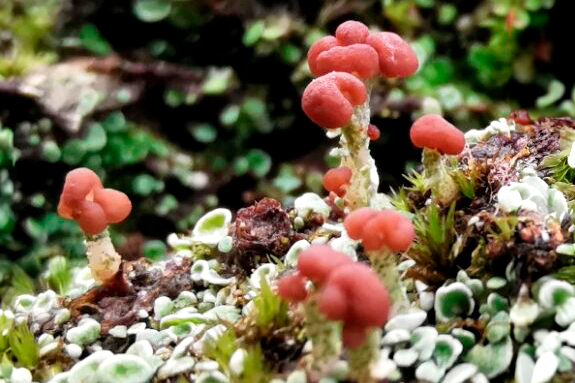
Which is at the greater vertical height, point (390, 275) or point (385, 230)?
point (385, 230)

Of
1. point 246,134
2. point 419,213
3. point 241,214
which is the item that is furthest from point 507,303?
point 246,134

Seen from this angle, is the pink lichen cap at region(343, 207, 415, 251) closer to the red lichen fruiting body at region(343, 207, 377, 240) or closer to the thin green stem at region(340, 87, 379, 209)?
the red lichen fruiting body at region(343, 207, 377, 240)

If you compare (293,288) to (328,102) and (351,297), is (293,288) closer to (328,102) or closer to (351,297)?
(351,297)

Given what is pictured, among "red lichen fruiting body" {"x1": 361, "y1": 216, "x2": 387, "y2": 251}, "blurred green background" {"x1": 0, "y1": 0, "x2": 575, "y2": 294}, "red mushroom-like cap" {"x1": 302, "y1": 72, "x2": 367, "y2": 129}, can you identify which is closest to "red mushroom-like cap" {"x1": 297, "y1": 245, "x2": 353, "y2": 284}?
"red lichen fruiting body" {"x1": 361, "y1": 216, "x2": 387, "y2": 251}

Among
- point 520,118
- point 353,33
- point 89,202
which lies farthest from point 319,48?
point 520,118

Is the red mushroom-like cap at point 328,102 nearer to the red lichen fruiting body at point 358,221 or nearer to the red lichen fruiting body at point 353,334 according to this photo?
the red lichen fruiting body at point 358,221

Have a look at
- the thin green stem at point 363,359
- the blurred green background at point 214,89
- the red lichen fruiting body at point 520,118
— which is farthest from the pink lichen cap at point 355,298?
the blurred green background at point 214,89

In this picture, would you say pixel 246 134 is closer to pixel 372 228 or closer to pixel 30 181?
pixel 30 181
